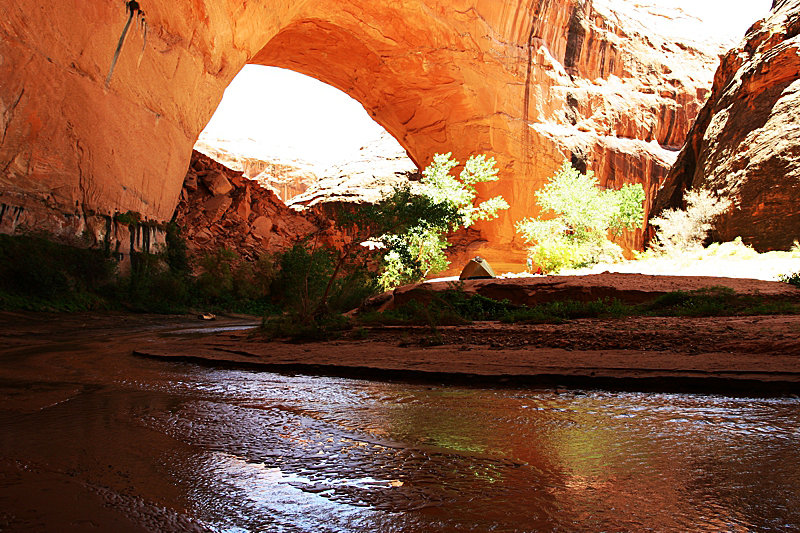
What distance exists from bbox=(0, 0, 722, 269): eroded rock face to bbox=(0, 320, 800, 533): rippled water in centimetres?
1027

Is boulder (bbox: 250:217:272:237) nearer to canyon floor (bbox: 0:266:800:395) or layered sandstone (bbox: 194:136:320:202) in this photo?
layered sandstone (bbox: 194:136:320:202)

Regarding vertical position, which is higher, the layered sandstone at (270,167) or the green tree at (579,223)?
the layered sandstone at (270,167)

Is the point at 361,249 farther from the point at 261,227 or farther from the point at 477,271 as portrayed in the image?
the point at 261,227

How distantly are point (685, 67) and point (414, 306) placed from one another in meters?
31.5

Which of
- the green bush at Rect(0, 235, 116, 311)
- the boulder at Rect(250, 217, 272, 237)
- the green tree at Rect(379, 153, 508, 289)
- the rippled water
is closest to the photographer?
the rippled water

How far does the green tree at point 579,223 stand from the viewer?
18.5 metres

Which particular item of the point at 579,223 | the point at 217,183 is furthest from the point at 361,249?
the point at 217,183

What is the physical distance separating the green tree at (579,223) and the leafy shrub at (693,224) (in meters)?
2.55

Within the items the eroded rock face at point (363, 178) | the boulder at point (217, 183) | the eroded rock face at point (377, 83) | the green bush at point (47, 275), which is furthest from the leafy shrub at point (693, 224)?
the boulder at point (217, 183)

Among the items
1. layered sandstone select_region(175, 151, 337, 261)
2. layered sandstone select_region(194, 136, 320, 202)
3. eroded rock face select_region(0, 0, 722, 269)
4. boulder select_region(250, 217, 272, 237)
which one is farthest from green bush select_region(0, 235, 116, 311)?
layered sandstone select_region(194, 136, 320, 202)

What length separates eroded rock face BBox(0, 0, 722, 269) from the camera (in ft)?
38.2

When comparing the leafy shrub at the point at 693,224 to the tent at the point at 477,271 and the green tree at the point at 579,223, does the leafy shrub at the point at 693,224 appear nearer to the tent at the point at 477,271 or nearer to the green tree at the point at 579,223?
the green tree at the point at 579,223

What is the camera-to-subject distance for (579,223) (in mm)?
20641

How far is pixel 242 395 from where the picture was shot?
4.14 metres
